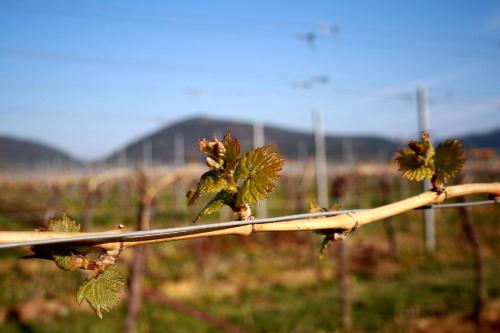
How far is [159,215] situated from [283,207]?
709 centimetres

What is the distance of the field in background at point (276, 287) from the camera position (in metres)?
6.73

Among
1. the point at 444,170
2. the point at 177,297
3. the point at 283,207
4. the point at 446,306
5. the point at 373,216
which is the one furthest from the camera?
the point at 283,207

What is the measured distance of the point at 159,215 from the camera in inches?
768

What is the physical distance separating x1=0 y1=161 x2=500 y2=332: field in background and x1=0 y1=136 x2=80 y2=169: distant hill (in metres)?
36.0

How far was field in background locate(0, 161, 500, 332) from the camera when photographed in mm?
6730

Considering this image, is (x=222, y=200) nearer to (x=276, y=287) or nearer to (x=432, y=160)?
(x=432, y=160)

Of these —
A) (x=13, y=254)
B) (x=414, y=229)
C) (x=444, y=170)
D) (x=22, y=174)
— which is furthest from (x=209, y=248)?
(x=22, y=174)

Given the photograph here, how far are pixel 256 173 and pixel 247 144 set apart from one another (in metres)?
22.1

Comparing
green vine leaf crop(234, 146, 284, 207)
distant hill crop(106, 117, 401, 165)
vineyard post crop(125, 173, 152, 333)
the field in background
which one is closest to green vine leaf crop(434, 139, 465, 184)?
green vine leaf crop(234, 146, 284, 207)

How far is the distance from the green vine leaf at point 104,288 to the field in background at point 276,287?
14.8 feet

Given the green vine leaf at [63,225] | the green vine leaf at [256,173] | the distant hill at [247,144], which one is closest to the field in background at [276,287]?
the distant hill at [247,144]

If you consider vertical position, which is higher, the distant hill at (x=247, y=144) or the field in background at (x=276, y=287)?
the distant hill at (x=247, y=144)

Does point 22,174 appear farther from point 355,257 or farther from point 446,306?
point 446,306

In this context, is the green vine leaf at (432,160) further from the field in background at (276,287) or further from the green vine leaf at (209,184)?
the field in background at (276,287)
